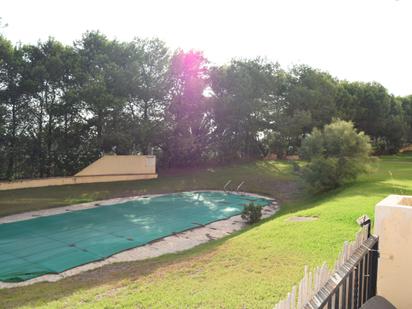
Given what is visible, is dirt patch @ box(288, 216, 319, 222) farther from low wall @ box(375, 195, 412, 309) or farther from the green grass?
the green grass

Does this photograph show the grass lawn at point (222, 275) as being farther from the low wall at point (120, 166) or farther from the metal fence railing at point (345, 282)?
the low wall at point (120, 166)

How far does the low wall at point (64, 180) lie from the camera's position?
16953 millimetres

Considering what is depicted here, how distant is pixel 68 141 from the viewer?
2028 cm

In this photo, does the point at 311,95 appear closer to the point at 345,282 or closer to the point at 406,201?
the point at 406,201

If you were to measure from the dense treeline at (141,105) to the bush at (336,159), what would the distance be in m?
10.6

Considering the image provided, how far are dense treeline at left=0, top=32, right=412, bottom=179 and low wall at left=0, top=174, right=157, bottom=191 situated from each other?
1.46m

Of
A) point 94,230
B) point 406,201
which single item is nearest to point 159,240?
point 94,230

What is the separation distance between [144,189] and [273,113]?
46.7 ft

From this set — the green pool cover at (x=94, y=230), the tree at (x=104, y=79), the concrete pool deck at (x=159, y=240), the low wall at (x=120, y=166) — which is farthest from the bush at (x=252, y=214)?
Result: the low wall at (x=120, y=166)

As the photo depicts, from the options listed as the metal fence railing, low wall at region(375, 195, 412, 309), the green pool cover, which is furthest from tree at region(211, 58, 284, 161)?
the metal fence railing

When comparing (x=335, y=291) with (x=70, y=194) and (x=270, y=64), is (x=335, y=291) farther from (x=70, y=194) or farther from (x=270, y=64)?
(x=270, y=64)

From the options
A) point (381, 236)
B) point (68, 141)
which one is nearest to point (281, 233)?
point (381, 236)

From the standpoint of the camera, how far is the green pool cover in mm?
8367

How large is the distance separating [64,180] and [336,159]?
14843 millimetres
